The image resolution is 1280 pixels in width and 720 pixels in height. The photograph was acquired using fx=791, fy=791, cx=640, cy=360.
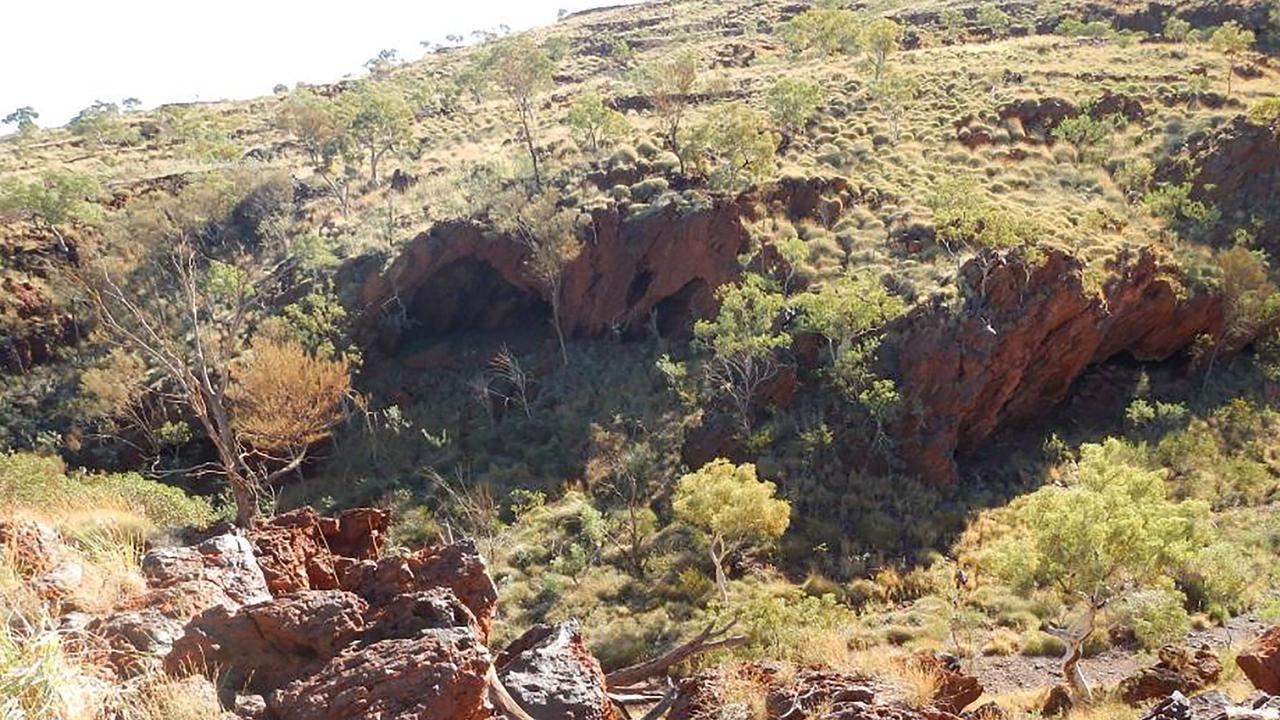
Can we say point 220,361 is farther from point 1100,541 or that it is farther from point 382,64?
point 382,64

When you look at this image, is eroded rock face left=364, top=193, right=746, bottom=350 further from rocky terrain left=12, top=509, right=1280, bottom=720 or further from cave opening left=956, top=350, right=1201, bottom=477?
rocky terrain left=12, top=509, right=1280, bottom=720

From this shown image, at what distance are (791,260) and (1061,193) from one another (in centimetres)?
1098

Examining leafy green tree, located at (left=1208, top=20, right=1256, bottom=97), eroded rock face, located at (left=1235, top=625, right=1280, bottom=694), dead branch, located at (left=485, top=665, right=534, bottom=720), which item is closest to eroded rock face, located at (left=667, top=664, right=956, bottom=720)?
dead branch, located at (left=485, top=665, right=534, bottom=720)

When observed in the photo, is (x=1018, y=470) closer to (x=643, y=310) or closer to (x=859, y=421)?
(x=859, y=421)

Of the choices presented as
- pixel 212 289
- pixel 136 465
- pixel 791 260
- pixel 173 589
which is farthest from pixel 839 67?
pixel 173 589

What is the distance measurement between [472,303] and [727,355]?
546 inches

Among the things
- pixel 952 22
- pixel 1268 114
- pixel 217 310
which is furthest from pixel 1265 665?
pixel 952 22

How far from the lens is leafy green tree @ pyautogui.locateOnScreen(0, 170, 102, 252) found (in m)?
33.1

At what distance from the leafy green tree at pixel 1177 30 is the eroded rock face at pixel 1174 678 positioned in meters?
42.4

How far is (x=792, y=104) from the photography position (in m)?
34.3

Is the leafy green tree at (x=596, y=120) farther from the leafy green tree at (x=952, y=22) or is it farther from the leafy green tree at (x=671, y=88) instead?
the leafy green tree at (x=952, y=22)

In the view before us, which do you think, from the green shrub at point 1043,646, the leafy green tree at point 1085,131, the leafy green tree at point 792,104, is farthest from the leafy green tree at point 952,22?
the green shrub at point 1043,646

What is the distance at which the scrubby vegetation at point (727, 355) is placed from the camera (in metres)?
15.7

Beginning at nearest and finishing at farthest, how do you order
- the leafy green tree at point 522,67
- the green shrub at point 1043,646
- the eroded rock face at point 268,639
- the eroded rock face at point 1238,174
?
the eroded rock face at point 268,639, the green shrub at point 1043,646, the eroded rock face at point 1238,174, the leafy green tree at point 522,67
